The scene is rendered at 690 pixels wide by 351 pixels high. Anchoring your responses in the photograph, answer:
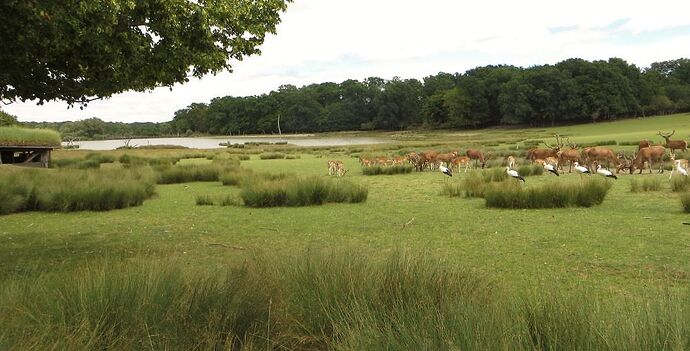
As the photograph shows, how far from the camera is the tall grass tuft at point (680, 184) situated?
14363 mm

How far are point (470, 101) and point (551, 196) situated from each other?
10605 centimetres

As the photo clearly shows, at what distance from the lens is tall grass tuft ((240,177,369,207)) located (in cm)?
1448

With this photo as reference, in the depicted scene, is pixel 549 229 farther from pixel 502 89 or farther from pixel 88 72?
pixel 502 89

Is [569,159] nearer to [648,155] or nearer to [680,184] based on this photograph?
[648,155]

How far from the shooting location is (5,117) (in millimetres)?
40312

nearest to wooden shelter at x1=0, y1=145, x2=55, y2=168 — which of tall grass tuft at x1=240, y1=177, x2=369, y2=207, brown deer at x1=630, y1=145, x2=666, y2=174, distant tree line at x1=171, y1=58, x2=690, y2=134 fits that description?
tall grass tuft at x1=240, y1=177, x2=369, y2=207

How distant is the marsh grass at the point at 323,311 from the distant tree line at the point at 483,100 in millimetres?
101042

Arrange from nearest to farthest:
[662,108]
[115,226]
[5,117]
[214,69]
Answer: [214,69]
[115,226]
[5,117]
[662,108]

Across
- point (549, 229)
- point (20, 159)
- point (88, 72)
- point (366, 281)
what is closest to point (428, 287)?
point (366, 281)

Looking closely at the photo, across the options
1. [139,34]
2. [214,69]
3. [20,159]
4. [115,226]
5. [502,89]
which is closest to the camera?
[139,34]

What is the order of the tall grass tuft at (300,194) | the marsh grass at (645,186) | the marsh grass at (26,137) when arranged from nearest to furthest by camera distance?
the tall grass tuft at (300,194), the marsh grass at (645,186), the marsh grass at (26,137)

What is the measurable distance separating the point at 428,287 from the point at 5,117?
147ft

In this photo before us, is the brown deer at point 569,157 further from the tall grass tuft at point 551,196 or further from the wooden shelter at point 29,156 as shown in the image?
the wooden shelter at point 29,156

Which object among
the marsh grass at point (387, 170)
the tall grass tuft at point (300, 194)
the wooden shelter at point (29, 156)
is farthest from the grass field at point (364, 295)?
the wooden shelter at point (29, 156)
